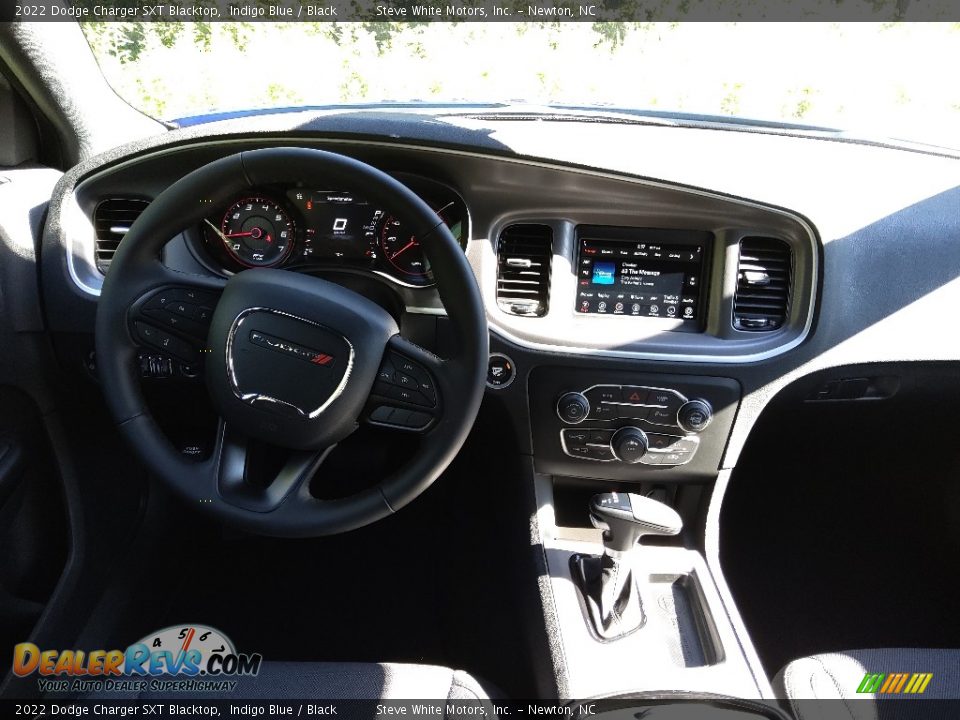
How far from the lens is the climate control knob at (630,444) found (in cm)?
165

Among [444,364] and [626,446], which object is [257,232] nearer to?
[444,364]

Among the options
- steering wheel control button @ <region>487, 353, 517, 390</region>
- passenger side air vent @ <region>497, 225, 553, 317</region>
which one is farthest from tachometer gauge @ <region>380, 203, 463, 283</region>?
steering wheel control button @ <region>487, 353, 517, 390</region>

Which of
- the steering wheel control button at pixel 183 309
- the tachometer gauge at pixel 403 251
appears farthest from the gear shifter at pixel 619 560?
the steering wheel control button at pixel 183 309

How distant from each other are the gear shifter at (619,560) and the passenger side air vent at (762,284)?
1.65ft

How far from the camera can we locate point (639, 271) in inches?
64.7

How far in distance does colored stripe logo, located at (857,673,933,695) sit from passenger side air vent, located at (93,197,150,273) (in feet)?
6.58

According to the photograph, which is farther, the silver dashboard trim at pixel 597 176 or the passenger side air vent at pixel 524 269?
the passenger side air vent at pixel 524 269

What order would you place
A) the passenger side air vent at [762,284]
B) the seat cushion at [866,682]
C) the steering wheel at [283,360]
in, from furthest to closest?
the passenger side air vent at [762,284] < the seat cushion at [866,682] < the steering wheel at [283,360]

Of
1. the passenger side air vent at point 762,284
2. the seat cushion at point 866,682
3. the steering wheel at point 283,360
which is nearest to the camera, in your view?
the steering wheel at point 283,360

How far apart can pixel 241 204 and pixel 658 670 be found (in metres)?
1.38

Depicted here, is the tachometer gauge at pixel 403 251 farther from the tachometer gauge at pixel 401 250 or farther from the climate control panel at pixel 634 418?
the climate control panel at pixel 634 418

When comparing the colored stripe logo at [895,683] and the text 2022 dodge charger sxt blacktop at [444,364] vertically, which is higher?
the text 2022 dodge charger sxt blacktop at [444,364]

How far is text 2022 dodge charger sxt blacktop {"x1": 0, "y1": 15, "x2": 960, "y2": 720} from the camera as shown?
1.26 metres

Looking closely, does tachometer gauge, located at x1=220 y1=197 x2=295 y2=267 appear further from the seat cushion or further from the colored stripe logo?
the colored stripe logo
